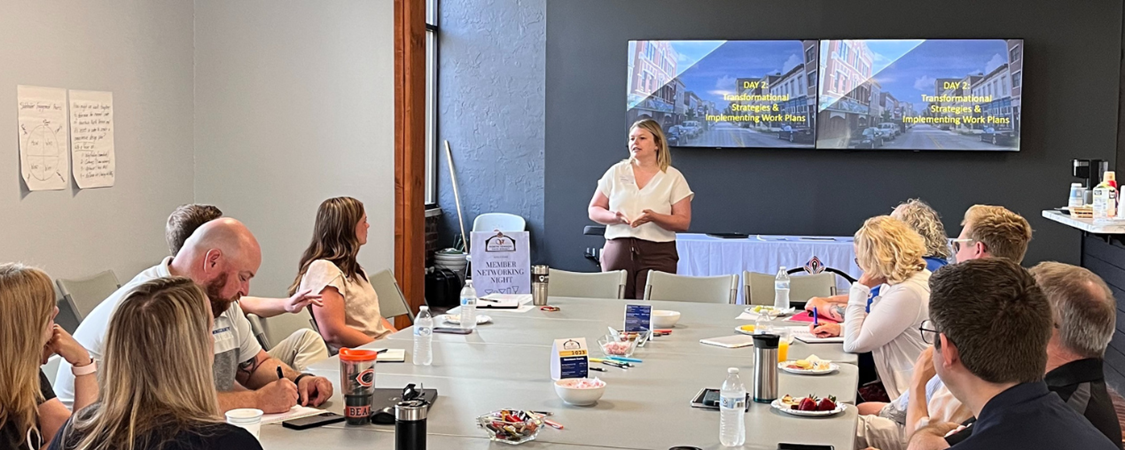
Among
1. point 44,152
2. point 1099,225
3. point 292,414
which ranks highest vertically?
point 44,152

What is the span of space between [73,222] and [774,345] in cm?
355

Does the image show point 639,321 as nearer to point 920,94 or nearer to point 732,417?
point 732,417

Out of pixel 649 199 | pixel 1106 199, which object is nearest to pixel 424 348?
pixel 649 199

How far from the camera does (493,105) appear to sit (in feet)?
32.9

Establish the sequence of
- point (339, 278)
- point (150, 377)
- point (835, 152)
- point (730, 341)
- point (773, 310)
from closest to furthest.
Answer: point (150, 377), point (730, 341), point (339, 278), point (773, 310), point (835, 152)

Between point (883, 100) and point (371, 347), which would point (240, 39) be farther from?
point (883, 100)

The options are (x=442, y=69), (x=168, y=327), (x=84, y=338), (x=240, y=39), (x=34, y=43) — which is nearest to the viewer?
(x=168, y=327)

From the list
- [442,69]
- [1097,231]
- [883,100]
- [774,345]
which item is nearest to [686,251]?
[883,100]

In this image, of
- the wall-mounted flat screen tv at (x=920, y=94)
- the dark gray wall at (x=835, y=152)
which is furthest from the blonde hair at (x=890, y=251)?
the dark gray wall at (x=835, y=152)

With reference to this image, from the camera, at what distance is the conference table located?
2559 millimetres

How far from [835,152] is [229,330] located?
615 cm

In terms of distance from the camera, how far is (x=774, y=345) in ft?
9.56

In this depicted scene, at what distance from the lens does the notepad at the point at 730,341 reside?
3.92 meters

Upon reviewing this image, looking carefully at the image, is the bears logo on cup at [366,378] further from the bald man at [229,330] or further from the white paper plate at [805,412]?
the white paper plate at [805,412]
